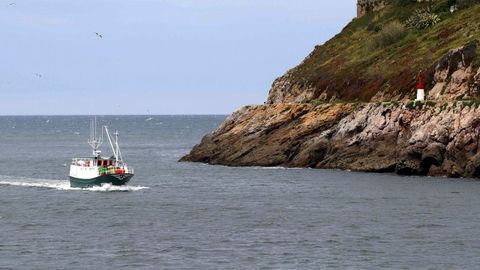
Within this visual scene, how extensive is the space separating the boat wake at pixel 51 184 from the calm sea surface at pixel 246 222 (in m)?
0.13

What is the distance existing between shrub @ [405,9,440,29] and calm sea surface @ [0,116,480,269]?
45.6 meters

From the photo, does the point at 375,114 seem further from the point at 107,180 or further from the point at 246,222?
the point at 246,222

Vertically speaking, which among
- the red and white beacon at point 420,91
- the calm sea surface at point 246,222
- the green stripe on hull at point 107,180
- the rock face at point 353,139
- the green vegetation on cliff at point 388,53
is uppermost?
the green vegetation on cliff at point 388,53

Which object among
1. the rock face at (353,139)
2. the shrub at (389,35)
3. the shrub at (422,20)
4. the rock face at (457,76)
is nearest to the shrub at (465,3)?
the shrub at (422,20)

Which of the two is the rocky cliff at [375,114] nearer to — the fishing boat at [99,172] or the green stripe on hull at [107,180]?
the green stripe on hull at [107,180]

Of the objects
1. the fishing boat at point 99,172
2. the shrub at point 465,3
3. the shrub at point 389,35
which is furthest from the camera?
the shrub at point 465,3

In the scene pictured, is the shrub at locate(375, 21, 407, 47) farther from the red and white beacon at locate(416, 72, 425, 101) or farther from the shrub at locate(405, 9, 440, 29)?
the red and white beacon at locate(416, 72, 425, 101)

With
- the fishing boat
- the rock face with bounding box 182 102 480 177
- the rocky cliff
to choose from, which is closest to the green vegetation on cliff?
the rocky cliff

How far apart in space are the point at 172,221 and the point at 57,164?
73370mm

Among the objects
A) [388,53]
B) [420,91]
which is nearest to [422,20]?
[388,53]

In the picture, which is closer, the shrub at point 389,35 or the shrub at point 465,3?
the shrub at point 389,35

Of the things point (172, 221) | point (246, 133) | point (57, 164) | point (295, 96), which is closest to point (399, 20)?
point (295, 96)

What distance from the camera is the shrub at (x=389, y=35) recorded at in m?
148

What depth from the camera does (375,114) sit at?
113m
